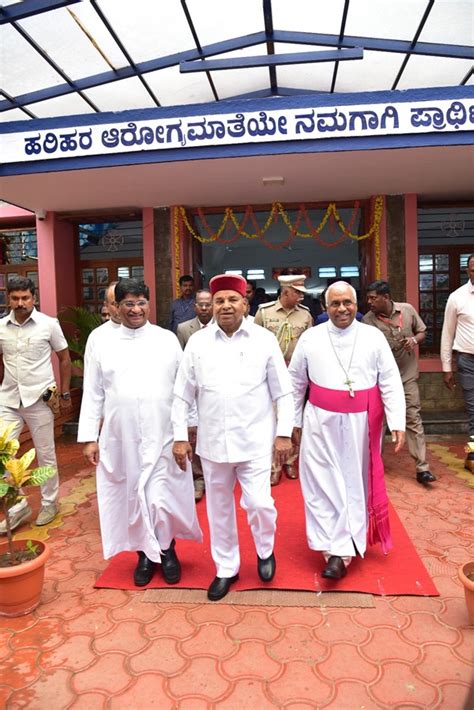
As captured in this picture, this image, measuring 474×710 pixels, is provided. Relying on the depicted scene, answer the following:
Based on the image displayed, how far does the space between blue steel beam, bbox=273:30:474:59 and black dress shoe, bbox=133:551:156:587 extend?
588 cm

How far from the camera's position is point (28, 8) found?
5.05m

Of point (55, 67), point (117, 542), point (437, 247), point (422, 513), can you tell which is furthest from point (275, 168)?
point (117, 542)

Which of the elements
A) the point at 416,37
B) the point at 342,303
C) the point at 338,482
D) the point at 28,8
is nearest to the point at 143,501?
the point at 338,482

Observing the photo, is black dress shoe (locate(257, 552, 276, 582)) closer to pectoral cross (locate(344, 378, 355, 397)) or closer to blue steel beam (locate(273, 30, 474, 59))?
pectoral cross (locate(344, 378, 355, 397))

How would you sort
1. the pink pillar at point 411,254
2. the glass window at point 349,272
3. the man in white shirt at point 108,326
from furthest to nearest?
the glass window at point 349,272 → the pink pillar at point 411,254 → the man in white shirt at point 108,326

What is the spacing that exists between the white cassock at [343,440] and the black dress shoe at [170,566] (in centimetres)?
81

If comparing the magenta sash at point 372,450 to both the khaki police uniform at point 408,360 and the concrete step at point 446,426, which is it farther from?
the concrete step at point 446,426

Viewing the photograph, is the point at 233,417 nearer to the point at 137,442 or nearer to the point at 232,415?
the point at 232,415

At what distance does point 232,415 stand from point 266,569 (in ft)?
3.03

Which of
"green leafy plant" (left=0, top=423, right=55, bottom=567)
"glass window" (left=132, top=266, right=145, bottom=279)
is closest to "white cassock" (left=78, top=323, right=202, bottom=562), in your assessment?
"green leafy plant" (left=0, top=423, right=55, bottom=567)

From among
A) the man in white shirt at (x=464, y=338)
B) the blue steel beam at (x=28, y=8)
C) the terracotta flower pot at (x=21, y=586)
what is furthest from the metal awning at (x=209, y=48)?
the terracotta flower pot at (x=21, y=586)

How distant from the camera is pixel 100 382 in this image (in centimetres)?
314

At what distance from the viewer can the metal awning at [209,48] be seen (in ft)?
17.7

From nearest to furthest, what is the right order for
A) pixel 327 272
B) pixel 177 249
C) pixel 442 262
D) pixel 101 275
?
pixel 177 249 → pixel 442 262 → pixel 101 275 → pixel 327 272
